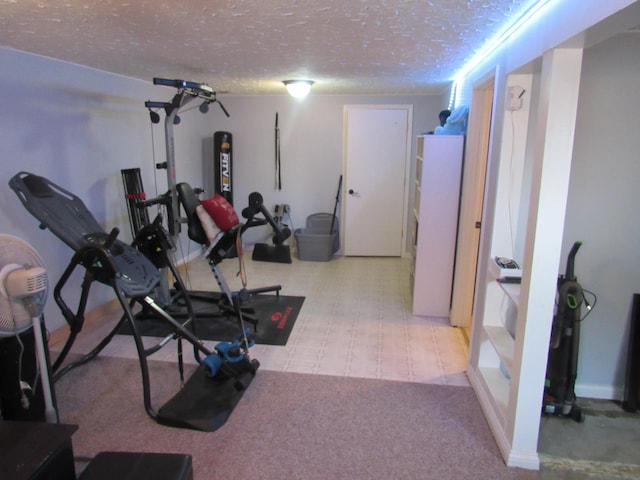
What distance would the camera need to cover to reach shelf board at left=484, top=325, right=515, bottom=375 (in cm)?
227

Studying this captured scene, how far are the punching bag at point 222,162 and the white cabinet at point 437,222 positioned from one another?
9.18ft

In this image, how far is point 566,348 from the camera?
95.8 inches

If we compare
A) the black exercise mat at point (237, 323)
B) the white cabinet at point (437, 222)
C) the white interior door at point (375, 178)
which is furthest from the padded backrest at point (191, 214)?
the white interior door at point (375, 178)

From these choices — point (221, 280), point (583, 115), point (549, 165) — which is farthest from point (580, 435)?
point (221, 280)

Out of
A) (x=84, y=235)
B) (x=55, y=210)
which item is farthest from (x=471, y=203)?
(x=55, y=210)

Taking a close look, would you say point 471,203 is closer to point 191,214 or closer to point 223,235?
point 223,235

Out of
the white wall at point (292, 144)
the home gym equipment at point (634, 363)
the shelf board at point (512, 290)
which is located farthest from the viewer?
the white wall at point (292, 144)

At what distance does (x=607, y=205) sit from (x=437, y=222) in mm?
1339

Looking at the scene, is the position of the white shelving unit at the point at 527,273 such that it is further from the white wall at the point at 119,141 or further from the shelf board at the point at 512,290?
the white wall at the point at 119,141

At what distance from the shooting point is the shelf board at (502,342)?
2.27 m

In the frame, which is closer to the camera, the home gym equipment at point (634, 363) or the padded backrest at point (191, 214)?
the home gym equipment at point (634, 363)

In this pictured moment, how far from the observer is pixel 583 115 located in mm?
2426

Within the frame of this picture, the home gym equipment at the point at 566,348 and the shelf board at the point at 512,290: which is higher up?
the shelf board at the point at 512,290

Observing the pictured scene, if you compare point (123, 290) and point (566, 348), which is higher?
point (123, 290)
